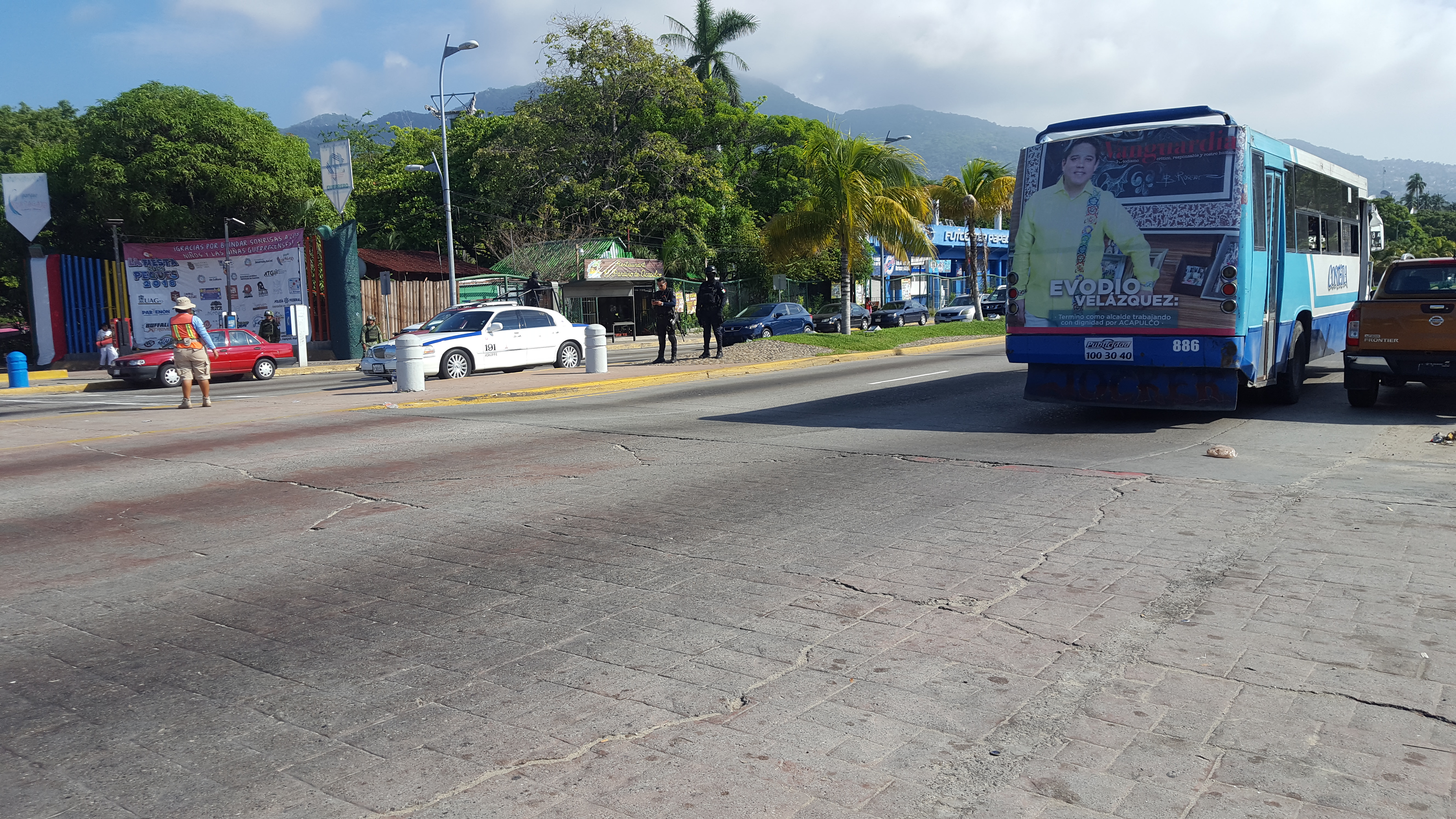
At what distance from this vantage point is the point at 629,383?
18.0m

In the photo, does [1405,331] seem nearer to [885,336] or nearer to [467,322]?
[467,322]

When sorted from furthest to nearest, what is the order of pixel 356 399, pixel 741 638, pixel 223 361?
pixel 223 361, pixel 356 399, pixel 741 638

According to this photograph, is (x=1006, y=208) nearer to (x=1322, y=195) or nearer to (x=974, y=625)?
(x=1322, y=195)

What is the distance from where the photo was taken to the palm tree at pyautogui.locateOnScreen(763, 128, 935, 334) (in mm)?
27203

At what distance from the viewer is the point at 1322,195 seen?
43.9ft

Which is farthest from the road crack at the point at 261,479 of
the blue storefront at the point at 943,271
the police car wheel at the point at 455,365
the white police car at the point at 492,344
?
the blue storefront at the point at 943,271

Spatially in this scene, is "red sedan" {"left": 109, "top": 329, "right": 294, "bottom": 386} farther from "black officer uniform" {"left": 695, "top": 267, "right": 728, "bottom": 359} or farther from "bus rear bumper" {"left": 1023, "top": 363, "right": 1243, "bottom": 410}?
"bus rear bumper" {"left": 1023, "top": 363, "right": 1243, "bottom": 410}

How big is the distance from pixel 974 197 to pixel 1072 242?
1271 inches

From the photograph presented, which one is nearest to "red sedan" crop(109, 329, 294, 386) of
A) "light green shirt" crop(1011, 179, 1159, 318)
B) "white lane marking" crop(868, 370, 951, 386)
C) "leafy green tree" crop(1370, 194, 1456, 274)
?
"white lane marking" crop(868, 370, 951, 386)

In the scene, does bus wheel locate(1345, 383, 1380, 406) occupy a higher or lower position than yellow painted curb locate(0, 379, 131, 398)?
lower

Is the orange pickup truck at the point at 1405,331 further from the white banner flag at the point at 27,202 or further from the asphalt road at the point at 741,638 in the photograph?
the white banner flag at the point at 27,202

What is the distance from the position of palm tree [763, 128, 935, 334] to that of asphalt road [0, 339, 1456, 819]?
18961 mm

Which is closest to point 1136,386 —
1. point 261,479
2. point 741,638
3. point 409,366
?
point 741,638

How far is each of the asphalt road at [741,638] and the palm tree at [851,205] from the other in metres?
19.0
